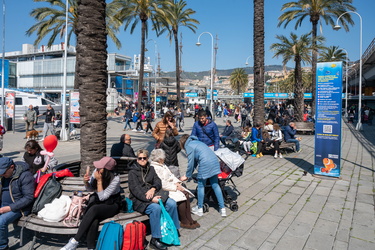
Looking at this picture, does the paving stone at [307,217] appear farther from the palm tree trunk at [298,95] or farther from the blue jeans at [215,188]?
the palm tree trunk at [298,95]

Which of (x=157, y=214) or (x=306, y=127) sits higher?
(x=306, y=127)

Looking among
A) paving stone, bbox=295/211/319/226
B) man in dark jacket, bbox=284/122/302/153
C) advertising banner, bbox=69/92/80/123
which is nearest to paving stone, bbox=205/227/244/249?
paving stone, bbox=295/211/319/226

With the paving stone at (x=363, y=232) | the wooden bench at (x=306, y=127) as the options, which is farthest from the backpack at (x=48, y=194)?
the wooden bench at (x=306, y=127)

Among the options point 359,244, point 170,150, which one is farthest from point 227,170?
point 359,244

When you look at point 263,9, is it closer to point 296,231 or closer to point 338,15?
point 296,231

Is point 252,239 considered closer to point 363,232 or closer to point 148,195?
point 148,195

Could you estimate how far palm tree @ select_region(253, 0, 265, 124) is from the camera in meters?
12.3

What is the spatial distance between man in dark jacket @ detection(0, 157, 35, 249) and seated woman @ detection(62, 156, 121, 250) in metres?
0.75

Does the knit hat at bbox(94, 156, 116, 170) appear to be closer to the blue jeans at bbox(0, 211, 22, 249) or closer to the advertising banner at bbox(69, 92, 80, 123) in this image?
the blue jeans at bbox(0, 211, 22, 249)

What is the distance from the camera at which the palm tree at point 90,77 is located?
505cm

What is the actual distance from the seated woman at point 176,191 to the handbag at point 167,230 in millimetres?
413

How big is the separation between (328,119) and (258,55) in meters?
5.58

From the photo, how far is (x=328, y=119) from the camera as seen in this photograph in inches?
301

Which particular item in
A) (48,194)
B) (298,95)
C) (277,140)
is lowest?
(48,194)
